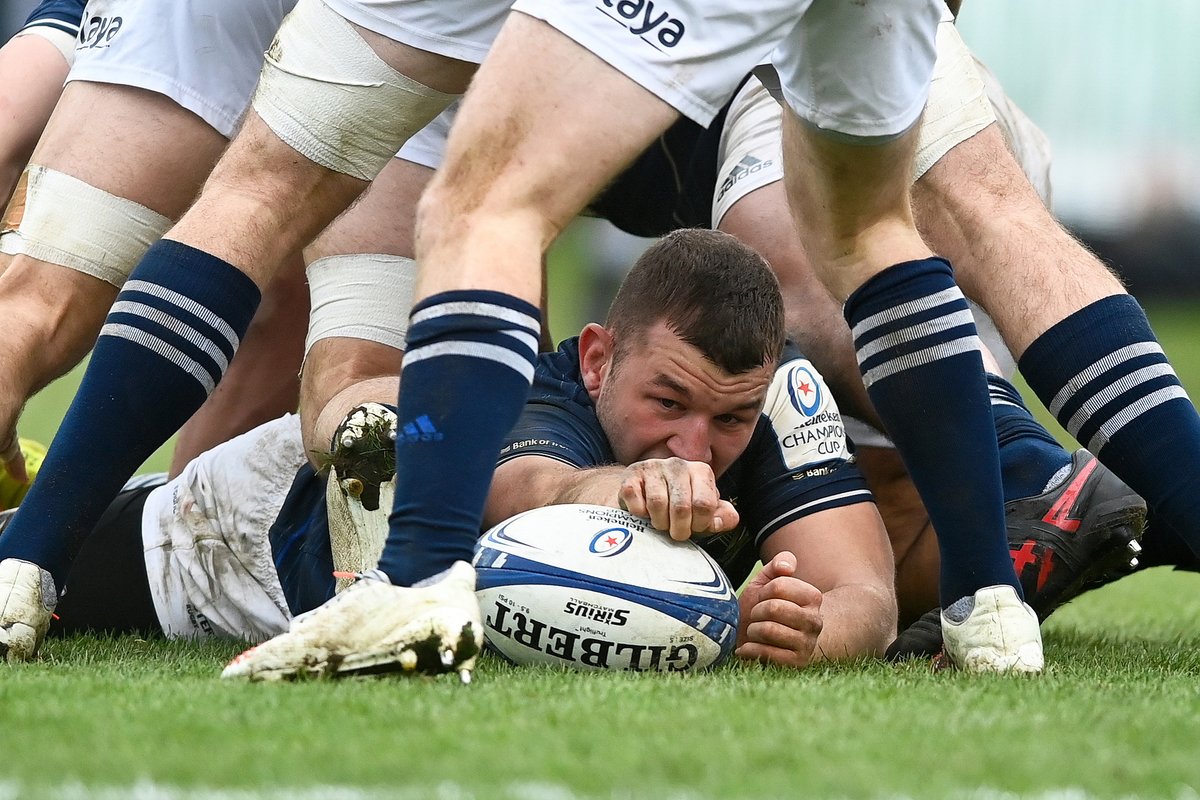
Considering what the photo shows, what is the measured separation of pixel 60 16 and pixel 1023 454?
2966 millimetres

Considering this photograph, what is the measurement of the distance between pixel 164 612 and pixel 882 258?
71.5 inches

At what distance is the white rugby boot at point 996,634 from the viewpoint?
8.07 feet

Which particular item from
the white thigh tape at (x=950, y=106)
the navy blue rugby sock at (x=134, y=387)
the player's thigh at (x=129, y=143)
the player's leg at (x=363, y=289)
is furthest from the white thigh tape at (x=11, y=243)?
the white thigh tape at (x=950, y=106)

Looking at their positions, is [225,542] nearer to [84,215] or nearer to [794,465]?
[84,215]

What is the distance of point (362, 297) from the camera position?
12.1 ft

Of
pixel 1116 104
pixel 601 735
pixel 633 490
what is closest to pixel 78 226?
pixel 633 490

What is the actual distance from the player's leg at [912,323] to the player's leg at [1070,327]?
0.34 metres

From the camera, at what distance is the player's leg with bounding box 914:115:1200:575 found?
8.92ft

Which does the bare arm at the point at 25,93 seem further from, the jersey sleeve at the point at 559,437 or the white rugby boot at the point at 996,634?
the white rugby boot at the point at 996,634

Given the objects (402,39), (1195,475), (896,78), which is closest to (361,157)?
(402,39)

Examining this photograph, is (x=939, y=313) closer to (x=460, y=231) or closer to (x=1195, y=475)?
(x=1195, y=475)

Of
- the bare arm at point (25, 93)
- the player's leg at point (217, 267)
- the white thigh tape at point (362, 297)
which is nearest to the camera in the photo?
the player's leg at point (217, 267)

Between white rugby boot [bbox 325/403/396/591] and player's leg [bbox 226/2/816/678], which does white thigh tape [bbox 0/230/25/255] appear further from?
player's leg [bbox 226/2/816/678]

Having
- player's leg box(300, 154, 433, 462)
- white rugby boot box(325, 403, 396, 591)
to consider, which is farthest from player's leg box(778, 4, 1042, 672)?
player's leg box(300, 154, 433, 462)
